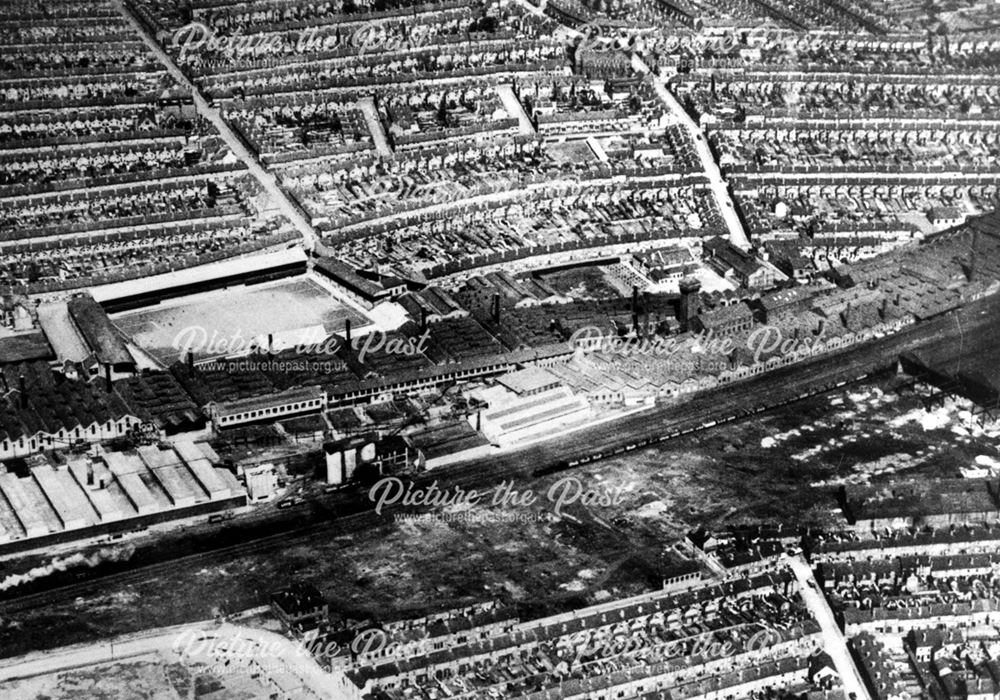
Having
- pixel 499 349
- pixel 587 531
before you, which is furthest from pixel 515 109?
pixel 587 531

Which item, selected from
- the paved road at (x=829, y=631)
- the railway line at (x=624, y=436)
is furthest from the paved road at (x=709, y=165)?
the paved road at (x=829, y=631)

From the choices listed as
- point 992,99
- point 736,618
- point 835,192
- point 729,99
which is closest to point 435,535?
point 736,618

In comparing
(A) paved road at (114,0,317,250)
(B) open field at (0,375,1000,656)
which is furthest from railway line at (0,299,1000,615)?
(A) paved road at (114,0,317,250)

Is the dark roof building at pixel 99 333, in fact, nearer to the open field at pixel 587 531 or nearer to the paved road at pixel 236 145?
the paved road at pixel 236 145

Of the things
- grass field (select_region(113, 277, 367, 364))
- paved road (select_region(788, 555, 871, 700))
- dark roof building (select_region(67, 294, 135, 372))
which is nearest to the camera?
paved road (select_region(788, 555, 871, 700))

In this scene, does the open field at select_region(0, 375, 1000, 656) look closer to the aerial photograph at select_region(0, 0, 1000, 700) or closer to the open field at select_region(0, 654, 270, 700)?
the aerial photograph at select_region(0, 0, 1000, 700)

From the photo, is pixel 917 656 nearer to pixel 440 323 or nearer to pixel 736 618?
pixel 736 618

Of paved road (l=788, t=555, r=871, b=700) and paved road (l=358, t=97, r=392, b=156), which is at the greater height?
paved road (l=358, t=97, r=392, b=156)
